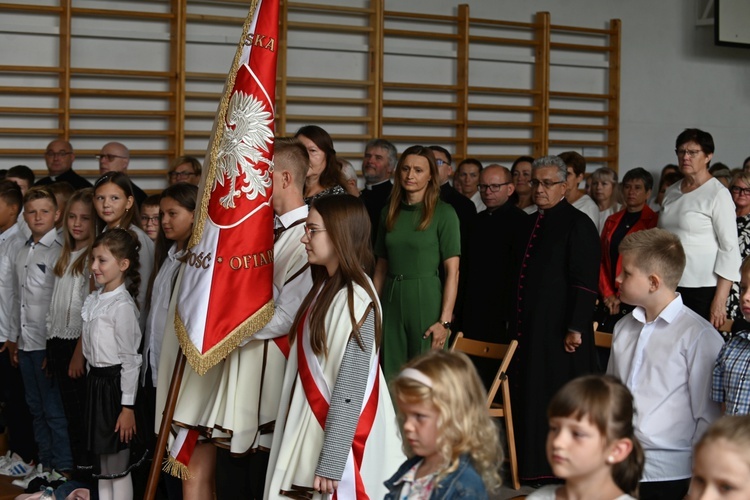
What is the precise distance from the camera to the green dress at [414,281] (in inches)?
182

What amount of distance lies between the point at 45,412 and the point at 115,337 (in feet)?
3.49

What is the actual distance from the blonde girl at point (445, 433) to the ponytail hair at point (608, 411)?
177 millimetres

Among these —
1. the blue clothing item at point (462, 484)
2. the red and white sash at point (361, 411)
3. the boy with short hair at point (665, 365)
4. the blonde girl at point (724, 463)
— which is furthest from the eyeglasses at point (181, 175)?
the blonde girl at point (724, 463)

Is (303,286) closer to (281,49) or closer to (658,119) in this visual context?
(281,49)

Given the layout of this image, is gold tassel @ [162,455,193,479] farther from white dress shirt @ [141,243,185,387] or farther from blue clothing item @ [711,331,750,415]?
blue clothing item @ [711,331,750,415]

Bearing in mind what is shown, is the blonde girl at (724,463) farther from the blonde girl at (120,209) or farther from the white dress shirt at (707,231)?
the white dress shirt at (707,231)

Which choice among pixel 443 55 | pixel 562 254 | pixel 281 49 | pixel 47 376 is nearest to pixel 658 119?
pixel 443 55

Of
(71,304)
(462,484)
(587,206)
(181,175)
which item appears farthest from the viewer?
(587,206)

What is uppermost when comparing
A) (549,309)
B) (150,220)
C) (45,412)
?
(150,220)

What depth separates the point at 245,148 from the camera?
121 inches

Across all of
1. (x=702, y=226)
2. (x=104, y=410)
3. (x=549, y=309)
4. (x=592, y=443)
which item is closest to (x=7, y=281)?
(x=104, y=410)

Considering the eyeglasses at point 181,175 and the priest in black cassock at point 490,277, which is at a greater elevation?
the eyeglasses at point 181,175

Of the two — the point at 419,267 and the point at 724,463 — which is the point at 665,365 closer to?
the point at 724,463

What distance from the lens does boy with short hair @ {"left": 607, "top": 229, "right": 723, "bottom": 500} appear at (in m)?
2.73
